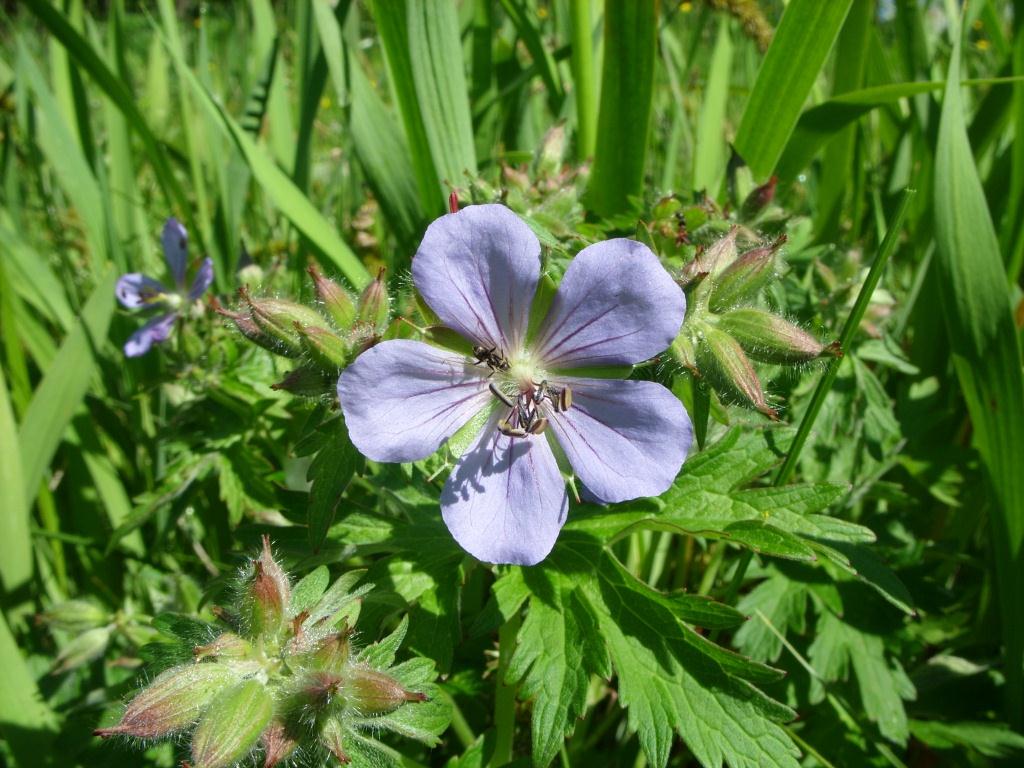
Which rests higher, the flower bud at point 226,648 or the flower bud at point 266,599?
the flower bud at point 266,599

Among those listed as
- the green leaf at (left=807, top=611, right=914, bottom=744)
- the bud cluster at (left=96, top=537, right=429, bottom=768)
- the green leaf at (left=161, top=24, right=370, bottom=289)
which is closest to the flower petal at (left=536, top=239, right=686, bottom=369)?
the bud cluster at (left=96, top=537, right=429, bottom=768)

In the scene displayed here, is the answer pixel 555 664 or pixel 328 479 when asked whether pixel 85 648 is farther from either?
pixel 555 664

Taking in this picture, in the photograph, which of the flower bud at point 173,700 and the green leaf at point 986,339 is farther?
the green leaf at point 986,339

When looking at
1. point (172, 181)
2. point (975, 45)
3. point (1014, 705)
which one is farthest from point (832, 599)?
point (975, 45)

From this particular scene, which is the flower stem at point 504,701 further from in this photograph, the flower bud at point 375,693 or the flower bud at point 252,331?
the flower bud at point 252,331

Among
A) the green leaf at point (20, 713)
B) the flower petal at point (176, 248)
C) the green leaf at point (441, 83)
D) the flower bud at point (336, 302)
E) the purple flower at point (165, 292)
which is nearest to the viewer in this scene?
the flower bud at point (336, 302)

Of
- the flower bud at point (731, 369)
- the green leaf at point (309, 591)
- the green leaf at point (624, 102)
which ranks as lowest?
the green leaf at point (309, 591)

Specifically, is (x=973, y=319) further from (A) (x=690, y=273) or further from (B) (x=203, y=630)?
(B) (x=203, y=630)

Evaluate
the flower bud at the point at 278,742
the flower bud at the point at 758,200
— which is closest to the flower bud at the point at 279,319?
the flower bud at the point at 278,742

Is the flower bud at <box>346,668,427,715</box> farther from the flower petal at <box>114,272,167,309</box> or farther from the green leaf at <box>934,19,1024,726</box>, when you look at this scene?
the flower petal at <box>114,272,167,309</box>
